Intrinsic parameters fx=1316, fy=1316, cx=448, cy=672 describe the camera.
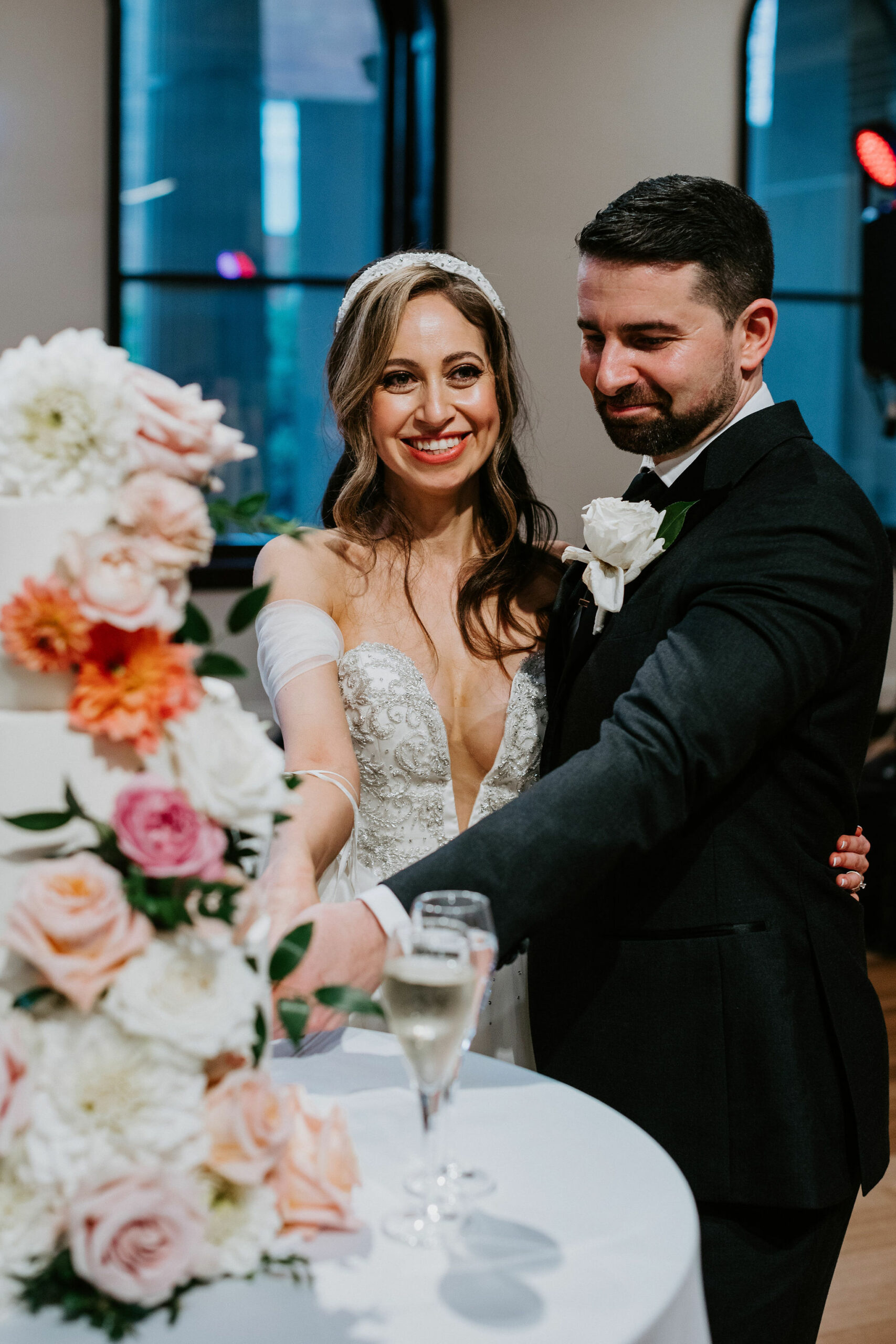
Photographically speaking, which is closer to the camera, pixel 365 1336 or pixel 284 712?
pixel 365 1336

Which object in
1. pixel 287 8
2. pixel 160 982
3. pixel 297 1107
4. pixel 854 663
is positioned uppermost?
pixel 287 8

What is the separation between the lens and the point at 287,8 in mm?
5285

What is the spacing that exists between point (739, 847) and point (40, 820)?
3.09 feet

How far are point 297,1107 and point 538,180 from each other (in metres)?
4.70

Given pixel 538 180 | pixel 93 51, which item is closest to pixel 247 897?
pixel 93 51

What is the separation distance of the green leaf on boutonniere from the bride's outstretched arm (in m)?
0.65

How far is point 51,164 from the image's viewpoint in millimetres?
4508

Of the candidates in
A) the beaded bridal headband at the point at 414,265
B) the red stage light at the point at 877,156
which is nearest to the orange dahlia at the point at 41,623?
the beaded bridal headband at the point at 414,265

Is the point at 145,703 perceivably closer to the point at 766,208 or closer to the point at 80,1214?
the point at 80,1214

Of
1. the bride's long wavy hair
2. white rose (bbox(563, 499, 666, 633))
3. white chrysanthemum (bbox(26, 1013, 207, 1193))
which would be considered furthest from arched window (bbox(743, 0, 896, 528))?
white chrysanthemum (bbox(26, 1013, 207, 1193))

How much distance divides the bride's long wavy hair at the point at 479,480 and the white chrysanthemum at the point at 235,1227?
1455 millimetres

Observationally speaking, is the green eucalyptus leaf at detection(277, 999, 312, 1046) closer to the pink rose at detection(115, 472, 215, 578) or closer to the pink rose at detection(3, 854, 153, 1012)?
the pink rose at detection(3, 854, 153, 1012)

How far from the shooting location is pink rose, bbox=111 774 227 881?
887 millimetres

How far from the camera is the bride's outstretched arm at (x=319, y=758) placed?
197 cm
